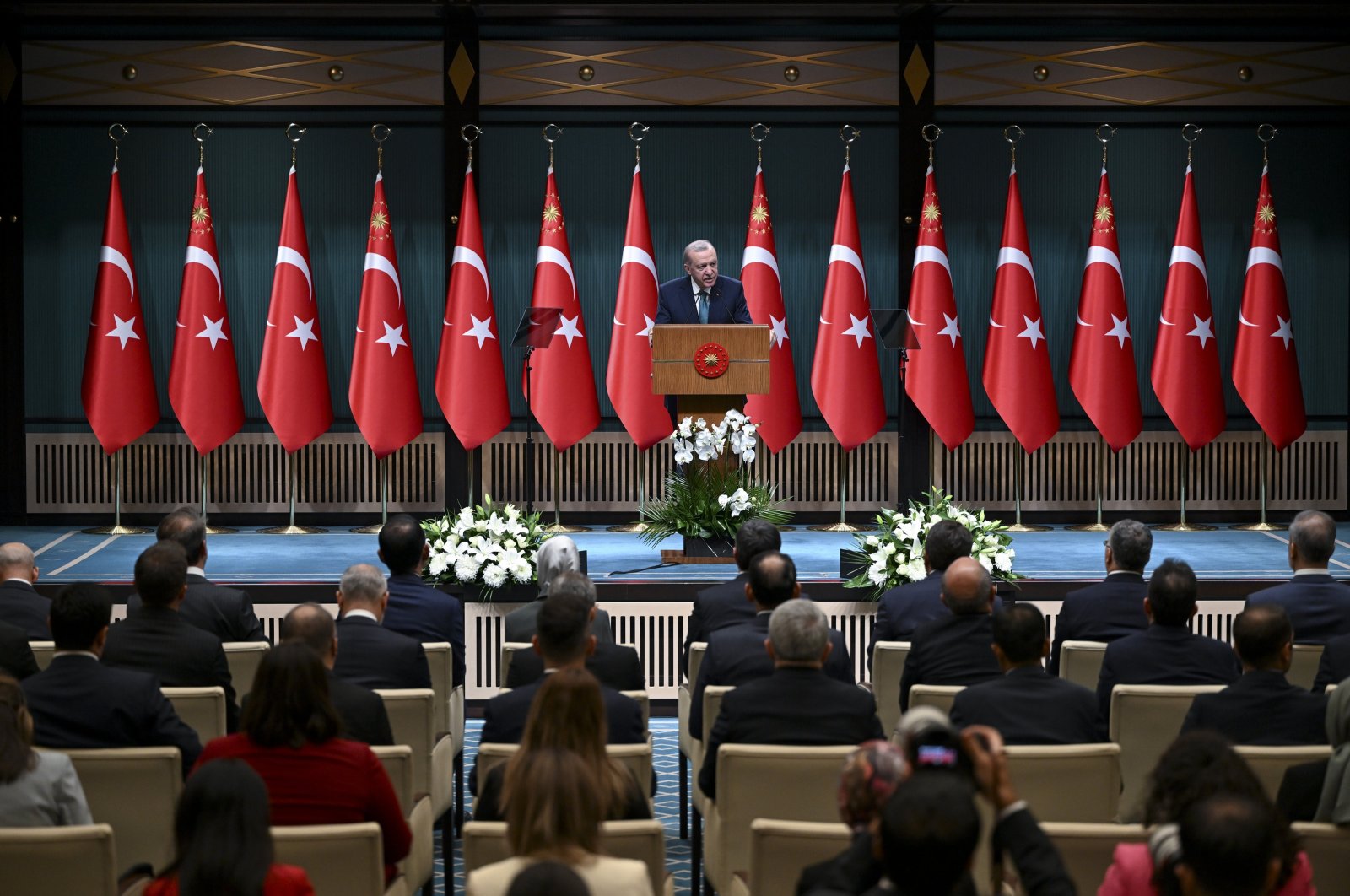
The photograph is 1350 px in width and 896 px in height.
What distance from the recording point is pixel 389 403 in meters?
10.7

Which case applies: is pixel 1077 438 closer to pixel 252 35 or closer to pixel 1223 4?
pixel 1223 4

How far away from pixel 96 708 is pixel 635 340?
689cm

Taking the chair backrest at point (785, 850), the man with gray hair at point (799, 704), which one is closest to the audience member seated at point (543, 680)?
the man with gray hair at point (799, 704)

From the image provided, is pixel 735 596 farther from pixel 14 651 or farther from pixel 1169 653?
pixel 14 651

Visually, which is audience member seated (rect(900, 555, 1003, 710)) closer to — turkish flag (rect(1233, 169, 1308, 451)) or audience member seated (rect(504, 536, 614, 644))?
audience member seated (rect(504, 536, 614, 644))

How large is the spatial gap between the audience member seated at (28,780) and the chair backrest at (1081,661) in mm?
3129

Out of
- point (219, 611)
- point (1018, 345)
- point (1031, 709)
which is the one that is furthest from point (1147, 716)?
point (1018, 345)

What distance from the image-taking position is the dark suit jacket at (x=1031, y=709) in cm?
391

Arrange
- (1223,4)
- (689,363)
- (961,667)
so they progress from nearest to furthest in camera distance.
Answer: (961,667), (689,363), (1223,4)

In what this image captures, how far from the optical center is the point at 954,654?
4.80 meters

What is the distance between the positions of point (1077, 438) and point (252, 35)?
6.51 metres

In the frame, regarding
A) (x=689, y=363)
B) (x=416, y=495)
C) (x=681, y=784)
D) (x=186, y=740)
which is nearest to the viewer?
(x=186, y=740)

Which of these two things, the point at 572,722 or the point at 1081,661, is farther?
the point at 1081,661

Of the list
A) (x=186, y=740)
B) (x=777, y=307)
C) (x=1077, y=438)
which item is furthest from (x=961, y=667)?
(x=1077, y=438)
